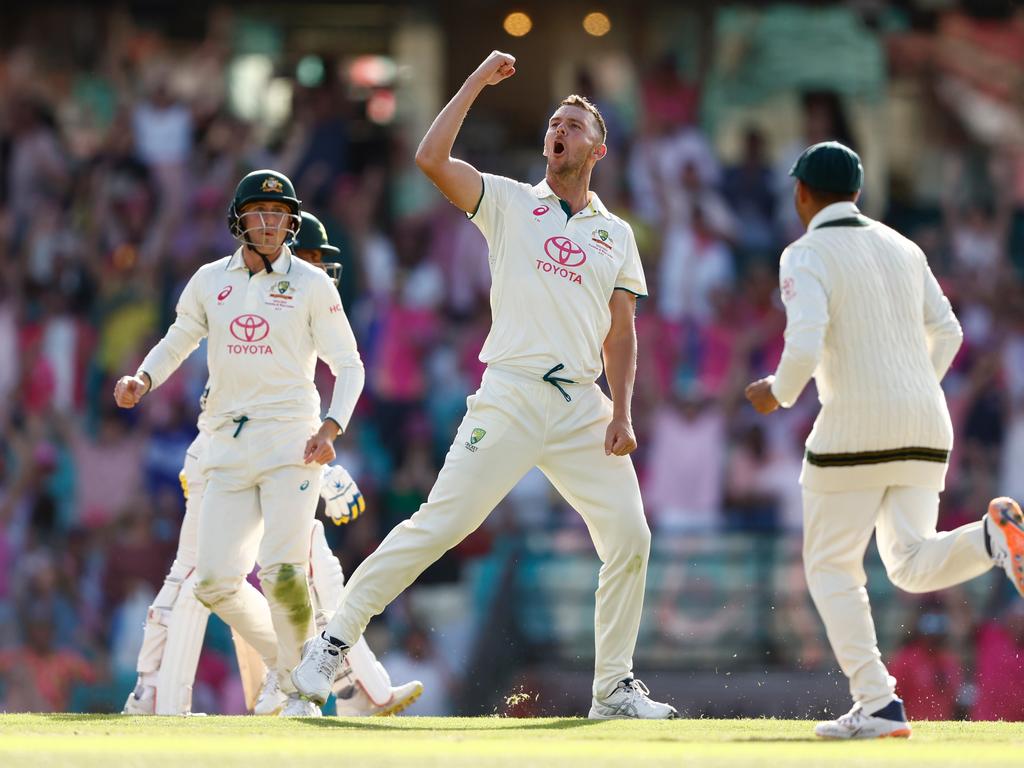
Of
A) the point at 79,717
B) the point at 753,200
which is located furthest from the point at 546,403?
the point at 753,200

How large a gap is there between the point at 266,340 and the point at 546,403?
1420 millimetres

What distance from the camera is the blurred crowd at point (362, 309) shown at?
15180 mm

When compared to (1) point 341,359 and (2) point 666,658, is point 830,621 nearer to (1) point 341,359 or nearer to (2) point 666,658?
(1) point 341,359

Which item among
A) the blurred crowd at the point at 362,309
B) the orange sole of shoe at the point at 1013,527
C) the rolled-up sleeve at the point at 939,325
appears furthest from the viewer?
the blurred crowd at the point at 362,309

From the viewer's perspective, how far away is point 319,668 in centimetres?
853

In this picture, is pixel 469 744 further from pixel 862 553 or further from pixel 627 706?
pixel 862 553

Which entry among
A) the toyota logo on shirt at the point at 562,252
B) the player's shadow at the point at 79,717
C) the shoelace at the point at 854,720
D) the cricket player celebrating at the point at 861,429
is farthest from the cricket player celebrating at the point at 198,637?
the shoelace at the point at 854,720

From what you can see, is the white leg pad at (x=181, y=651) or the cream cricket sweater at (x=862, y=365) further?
the white leg pad at (x=181, y=651)

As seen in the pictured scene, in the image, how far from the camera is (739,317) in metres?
16.1

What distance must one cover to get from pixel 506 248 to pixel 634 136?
916 centimetres

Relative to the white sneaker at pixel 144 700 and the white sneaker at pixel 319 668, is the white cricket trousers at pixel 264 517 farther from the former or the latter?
the white sneaker at pixel 144 700

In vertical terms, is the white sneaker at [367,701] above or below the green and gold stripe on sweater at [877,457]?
below

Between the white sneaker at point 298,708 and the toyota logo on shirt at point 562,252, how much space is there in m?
2.24

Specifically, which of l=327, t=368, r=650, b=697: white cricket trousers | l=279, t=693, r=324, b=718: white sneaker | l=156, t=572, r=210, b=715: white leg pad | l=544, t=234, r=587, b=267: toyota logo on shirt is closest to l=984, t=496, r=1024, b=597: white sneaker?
A: l=327, t=368, r=650, b=697: white cricket trousers
